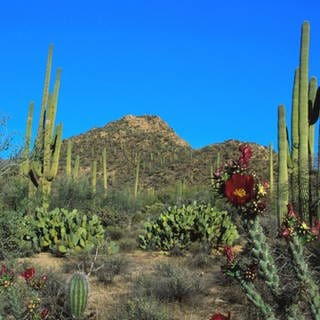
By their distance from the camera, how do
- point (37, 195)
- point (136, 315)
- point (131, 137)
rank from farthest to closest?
point (131, 137), point (37, 195), point (136, 315)

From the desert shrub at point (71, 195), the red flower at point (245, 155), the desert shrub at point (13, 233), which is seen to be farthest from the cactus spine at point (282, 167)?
the desert shrub at point (71, 195)

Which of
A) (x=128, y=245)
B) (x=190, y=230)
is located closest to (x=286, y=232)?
(x=190, y=230)

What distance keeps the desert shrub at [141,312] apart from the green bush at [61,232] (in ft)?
16.3

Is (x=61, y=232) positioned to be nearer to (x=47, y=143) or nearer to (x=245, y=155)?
(x=47, y=143)

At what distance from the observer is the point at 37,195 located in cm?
1683

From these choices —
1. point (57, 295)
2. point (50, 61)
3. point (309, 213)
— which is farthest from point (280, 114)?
point (50, 61)

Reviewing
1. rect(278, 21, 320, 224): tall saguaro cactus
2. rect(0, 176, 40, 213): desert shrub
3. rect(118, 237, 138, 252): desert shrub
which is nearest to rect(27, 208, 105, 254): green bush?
rect(0, 176, 40, 213): desert shrub

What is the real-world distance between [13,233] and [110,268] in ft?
8.90

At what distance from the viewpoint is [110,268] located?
31.6 ft

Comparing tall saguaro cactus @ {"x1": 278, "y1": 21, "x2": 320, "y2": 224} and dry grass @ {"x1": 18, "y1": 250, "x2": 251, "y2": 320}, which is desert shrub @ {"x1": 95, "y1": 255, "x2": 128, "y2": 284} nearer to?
dry grass @ {"x1": 18, "y1": 250, "x2": 251, "y2": 320}

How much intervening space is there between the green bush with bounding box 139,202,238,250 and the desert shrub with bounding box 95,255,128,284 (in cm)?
233

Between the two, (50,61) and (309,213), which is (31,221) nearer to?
(309,213)

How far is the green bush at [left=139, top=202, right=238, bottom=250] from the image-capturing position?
40.5 feet

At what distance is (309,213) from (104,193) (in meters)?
16.8
